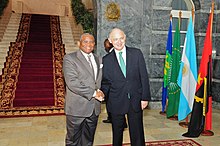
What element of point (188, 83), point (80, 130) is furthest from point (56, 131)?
point (188, 83)

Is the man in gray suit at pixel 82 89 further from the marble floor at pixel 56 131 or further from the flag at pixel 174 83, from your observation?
the flag at pixel 174 83

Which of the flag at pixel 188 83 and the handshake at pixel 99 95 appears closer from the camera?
the handshake at pixel 99 95

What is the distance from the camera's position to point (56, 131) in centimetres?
446

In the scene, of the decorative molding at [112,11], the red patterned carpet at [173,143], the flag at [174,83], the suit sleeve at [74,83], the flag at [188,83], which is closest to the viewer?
the suit sleeve at [74,83]

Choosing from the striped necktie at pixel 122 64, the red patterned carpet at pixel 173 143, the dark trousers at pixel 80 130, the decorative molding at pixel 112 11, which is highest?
the decorative molding at pixel 112 11

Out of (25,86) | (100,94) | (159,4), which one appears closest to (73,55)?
Result: (100,94)

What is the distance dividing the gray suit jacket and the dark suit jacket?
0.18 metres

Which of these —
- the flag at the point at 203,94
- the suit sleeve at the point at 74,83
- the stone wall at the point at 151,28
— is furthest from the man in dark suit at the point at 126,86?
the stone wall at the point at 151,28

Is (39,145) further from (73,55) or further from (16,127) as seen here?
(73,55)

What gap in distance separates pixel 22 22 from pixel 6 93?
7508mm

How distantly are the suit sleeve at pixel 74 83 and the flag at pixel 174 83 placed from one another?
3.08 metres

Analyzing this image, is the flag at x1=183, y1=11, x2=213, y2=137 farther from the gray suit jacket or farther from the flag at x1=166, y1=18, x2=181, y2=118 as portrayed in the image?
the gray suit jacket

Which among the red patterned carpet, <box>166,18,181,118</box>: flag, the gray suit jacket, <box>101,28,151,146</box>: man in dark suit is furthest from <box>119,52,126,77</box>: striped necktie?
<box>166,18,181,118</box>: flag

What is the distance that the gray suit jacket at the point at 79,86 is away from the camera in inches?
107
